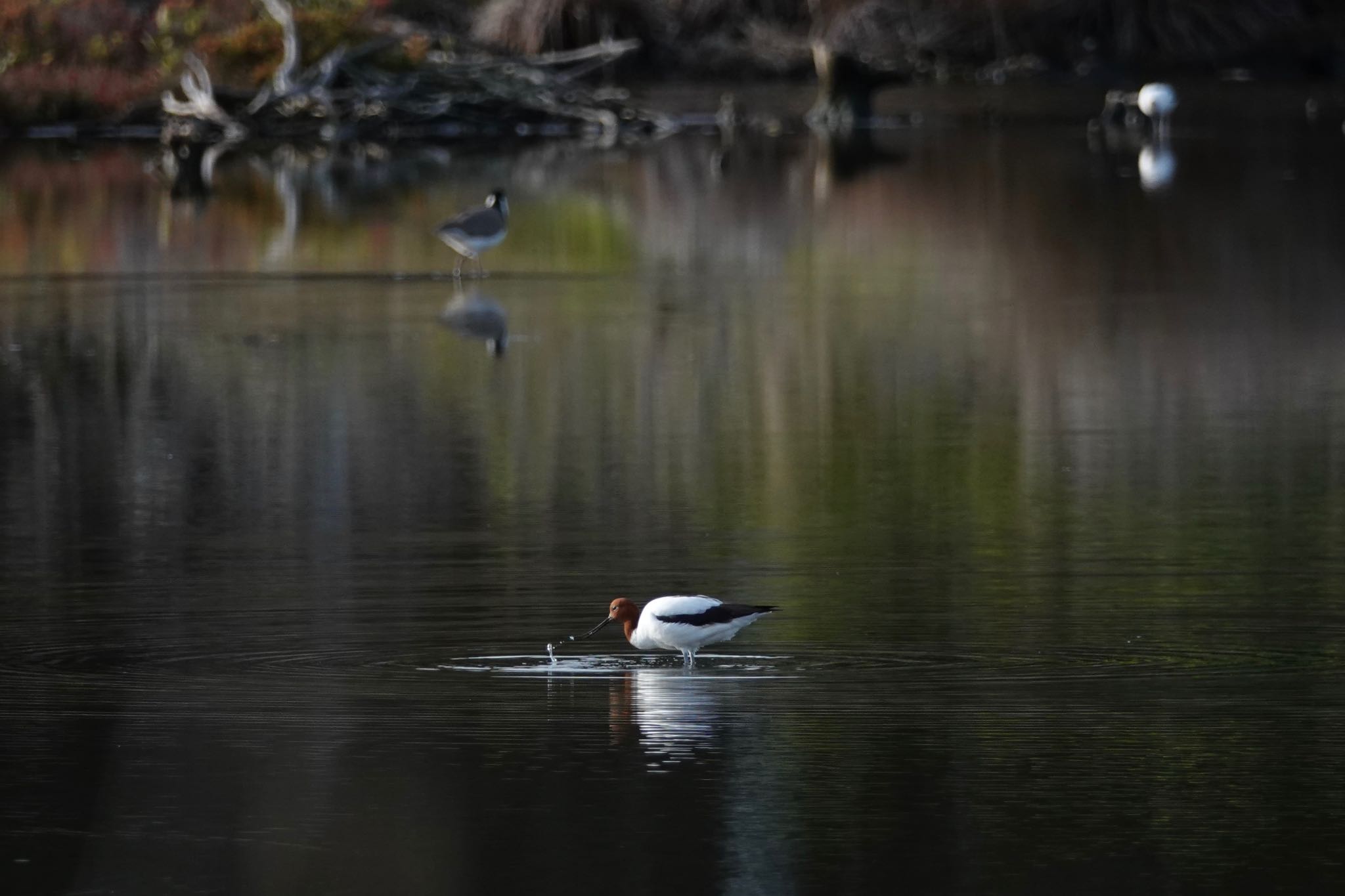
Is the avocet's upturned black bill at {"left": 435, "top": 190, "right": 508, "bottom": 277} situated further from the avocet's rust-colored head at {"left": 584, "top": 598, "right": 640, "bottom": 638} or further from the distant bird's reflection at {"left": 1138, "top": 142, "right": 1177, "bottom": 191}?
the avocet's rust-colored head at {"left": 584, "top": 598, "right": 640, "bottom": 638}

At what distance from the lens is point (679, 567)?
1059 cm

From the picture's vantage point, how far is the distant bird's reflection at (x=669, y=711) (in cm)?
797

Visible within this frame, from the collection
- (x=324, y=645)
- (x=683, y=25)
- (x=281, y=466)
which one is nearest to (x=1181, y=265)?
(x=281, y=466)

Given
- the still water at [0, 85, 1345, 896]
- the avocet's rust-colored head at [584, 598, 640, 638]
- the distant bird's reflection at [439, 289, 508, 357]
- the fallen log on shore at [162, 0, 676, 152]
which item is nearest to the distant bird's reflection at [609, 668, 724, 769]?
the still water at [0, 85, 1345, 896]

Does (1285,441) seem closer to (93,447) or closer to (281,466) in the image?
(281,466)

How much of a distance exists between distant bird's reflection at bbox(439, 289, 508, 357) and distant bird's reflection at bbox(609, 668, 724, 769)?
807 centimetres

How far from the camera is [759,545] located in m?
11.1

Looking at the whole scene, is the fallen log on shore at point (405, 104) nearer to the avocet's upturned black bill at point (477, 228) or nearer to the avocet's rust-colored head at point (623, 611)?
the avocet's upturned black bill at point (477, 228)

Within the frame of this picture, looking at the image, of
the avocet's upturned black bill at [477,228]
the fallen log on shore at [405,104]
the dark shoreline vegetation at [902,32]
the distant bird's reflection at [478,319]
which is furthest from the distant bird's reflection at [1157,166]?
the dark shoreline vegetation at [902,32]

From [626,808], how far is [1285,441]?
264 inches

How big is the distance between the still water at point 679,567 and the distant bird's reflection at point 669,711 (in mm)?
22

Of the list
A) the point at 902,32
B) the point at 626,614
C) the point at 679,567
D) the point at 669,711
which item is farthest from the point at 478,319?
A: the point at 902,32

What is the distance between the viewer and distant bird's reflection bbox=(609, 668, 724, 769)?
7969 mm

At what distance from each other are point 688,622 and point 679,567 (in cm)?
190
